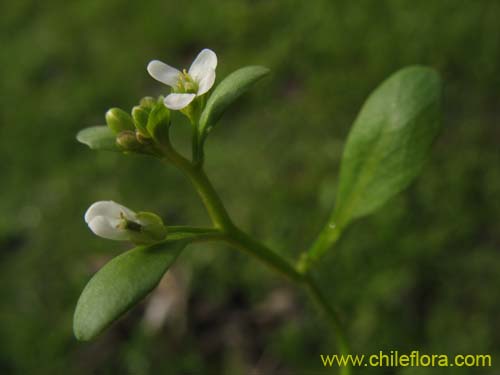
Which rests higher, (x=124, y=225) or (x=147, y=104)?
(x=147, y=104)

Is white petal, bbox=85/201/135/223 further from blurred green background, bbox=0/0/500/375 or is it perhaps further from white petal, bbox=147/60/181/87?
blurred green background, bbox=0/0/500/375

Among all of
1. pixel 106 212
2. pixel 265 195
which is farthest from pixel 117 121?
pixel 265 195

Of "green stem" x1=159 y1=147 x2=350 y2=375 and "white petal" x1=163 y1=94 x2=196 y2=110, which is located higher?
"white petal" x1=163 y1=94 x2=196 y2=110

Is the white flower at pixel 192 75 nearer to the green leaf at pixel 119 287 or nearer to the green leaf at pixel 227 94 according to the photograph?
the green leaf at pixel 227 94

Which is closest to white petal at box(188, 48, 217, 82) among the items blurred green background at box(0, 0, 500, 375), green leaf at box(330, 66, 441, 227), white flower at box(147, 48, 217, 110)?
Result: white flower at box(147, 48, 217, 110)

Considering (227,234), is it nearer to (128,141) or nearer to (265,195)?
(128,141)
